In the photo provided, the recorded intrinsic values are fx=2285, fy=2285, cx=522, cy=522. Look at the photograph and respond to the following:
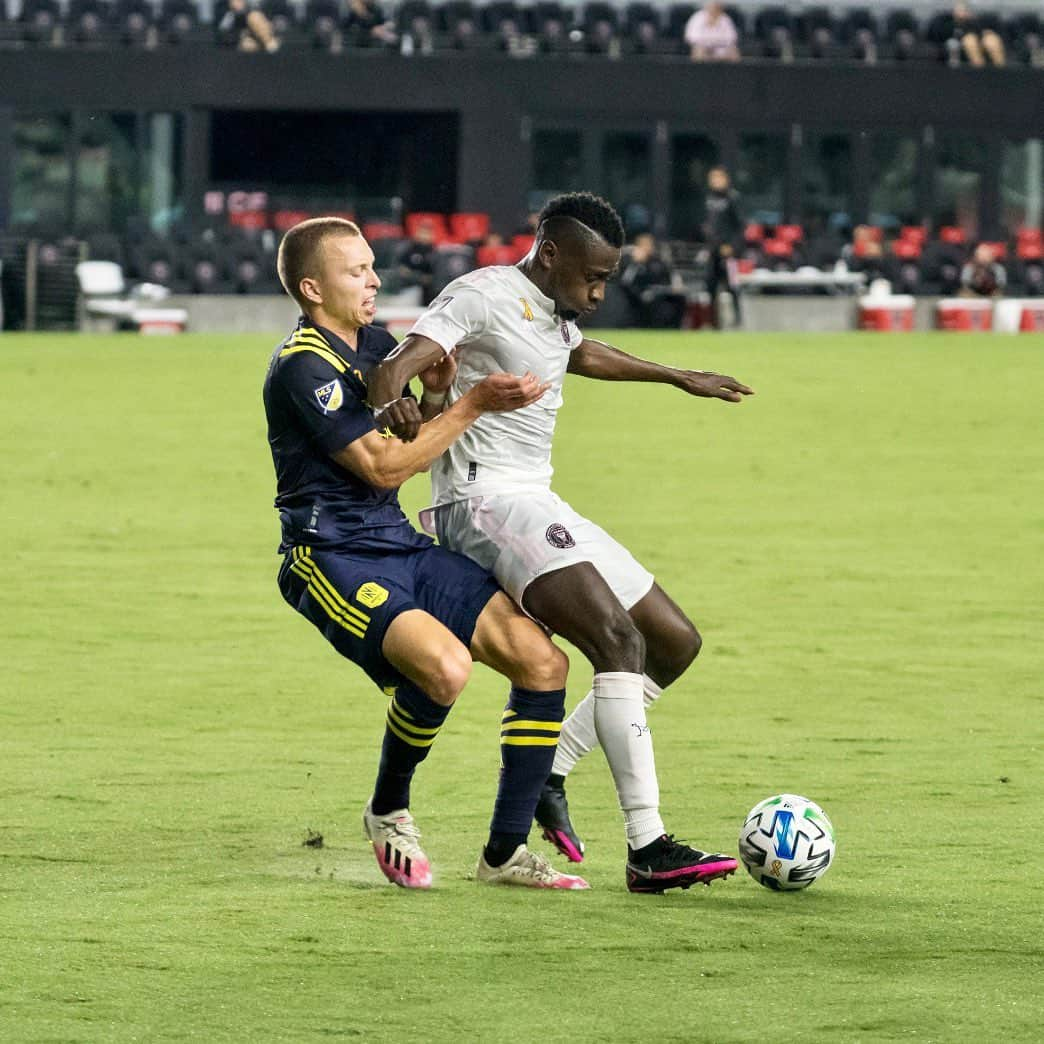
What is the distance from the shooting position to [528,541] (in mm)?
6117

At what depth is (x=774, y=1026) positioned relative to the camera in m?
4.61

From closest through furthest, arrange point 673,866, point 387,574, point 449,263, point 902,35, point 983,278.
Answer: point 673,866, point 387,574, point 449,263, point 983,278, point 902,35

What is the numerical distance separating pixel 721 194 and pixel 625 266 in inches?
97.8

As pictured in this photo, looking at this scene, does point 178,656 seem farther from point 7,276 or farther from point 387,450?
point 7,276

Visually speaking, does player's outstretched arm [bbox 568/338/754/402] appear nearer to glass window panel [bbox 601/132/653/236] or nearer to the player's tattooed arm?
the player's tattooed arm

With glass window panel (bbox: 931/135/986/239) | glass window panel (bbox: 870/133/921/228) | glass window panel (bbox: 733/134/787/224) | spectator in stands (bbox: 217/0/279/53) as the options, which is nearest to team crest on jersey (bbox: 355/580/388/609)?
spectator in stands (bbox: 217/0/279/53)

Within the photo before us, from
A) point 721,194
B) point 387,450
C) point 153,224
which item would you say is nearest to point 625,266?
point 721,194

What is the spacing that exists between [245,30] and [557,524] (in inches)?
1271

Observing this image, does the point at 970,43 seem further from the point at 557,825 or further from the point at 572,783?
the point at 557,825

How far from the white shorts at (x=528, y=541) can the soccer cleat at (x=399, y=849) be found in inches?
26.6

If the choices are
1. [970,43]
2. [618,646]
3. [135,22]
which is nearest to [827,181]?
[970,43]

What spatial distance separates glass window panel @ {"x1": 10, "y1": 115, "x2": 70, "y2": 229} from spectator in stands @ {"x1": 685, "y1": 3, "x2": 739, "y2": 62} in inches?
417

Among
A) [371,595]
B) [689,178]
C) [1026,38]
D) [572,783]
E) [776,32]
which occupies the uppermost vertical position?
[1026,38]

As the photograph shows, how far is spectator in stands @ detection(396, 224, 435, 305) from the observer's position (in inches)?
1246
